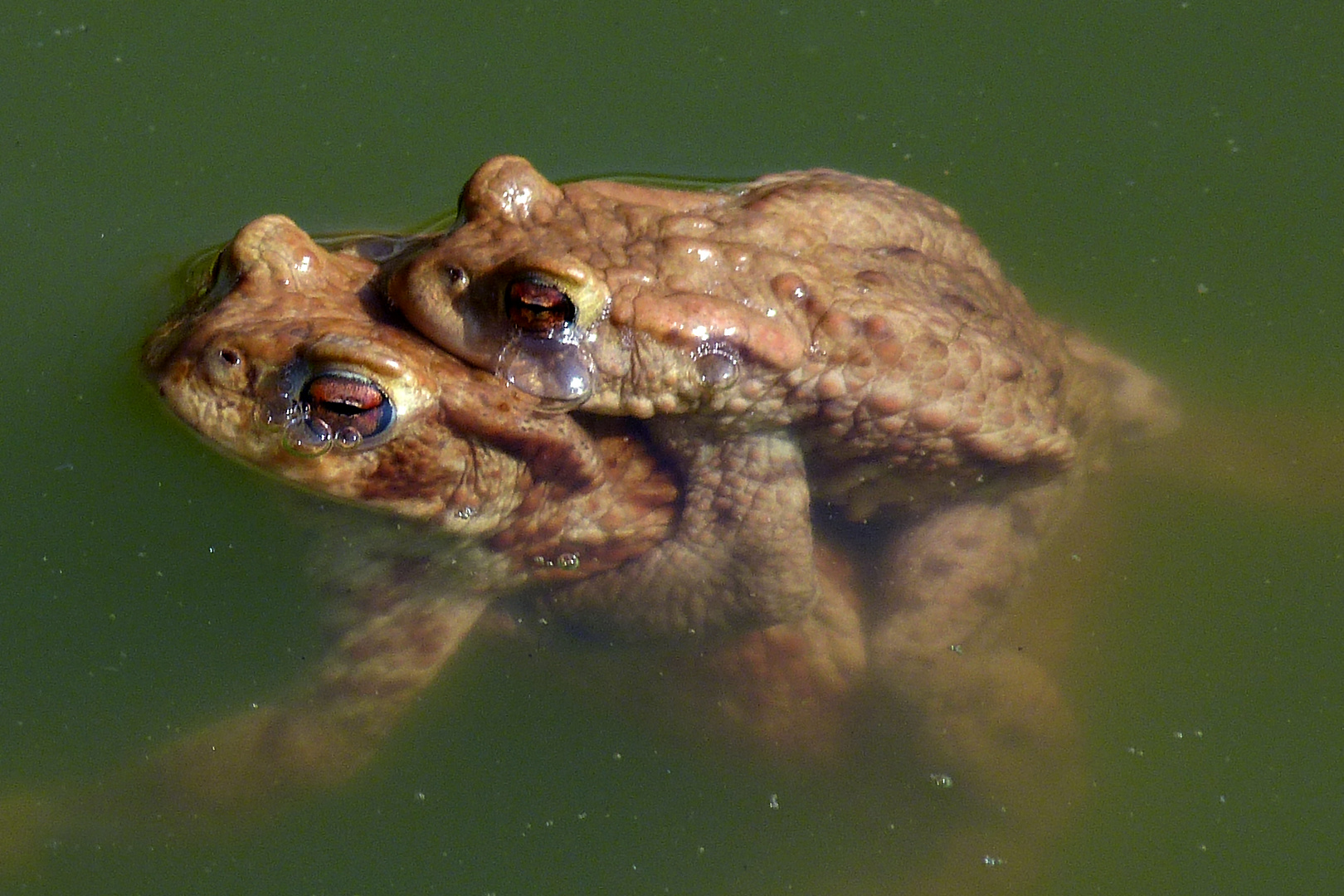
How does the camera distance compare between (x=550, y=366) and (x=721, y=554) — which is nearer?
(x=550, y=366)

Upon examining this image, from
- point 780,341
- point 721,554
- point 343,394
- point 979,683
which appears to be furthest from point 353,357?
point 979,683

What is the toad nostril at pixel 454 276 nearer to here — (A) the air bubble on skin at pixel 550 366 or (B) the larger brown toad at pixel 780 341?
(B) the larger brown toad at pixel 780 341

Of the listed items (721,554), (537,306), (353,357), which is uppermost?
(537,306)

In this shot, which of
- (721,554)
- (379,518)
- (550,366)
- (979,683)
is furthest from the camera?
(979,683)

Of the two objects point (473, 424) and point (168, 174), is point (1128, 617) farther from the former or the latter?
point (168, 174)

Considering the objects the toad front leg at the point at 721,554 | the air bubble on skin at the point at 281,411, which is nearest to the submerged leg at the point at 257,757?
the toad front leg at the point at 721,554

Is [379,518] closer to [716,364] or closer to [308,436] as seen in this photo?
[308,436]

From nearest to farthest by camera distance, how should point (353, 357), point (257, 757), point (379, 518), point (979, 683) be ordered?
point (353, 357), point (379, 518), point (257, 757), point (979, 683)

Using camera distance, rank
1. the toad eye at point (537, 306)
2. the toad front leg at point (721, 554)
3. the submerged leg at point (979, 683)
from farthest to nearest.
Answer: the submerged leg at point (979, 683), the toad front leg at point (721, 554), the toad eye at point (537, 306)
